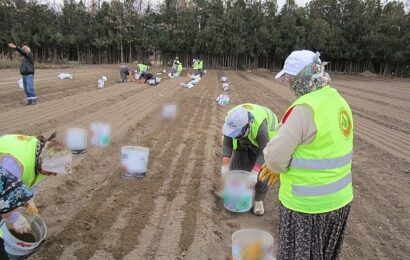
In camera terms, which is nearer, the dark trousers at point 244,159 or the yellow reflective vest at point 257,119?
the yellow reflective vest at point 257,119

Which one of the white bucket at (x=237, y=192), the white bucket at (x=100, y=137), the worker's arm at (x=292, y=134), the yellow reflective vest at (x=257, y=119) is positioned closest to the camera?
the worker's arm at (x=292, y=134)

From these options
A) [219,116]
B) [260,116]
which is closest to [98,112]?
[219,116]

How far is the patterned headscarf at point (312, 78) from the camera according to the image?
235 centimetres

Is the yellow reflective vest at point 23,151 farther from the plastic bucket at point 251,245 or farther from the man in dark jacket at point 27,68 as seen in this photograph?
the man in dark jacket at point 27,68

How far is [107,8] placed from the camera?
47531mm

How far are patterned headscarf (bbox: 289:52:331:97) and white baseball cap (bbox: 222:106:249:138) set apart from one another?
1649mm

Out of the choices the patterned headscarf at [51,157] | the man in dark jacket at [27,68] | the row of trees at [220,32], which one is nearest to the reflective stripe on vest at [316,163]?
the patterned headscarf at [51,157]

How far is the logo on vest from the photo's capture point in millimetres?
2324

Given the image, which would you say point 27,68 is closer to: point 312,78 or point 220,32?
point 312,78

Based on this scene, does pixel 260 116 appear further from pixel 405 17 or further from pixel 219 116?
pixel 405 17

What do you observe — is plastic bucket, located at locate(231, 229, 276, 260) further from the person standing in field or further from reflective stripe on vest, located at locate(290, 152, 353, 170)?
reflective stripe on vest, located at locate(290, 152, 353, 170)

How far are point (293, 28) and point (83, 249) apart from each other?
143 feet

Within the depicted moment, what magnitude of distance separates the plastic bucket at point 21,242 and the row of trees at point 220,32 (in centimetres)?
4226

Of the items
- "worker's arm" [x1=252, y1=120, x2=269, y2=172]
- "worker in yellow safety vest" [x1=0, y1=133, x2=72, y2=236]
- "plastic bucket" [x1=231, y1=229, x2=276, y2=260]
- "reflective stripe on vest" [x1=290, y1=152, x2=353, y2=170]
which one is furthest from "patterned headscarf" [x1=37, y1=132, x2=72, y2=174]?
"worker's arm" [x1=252, y1=120, x2=269, y2=172]
